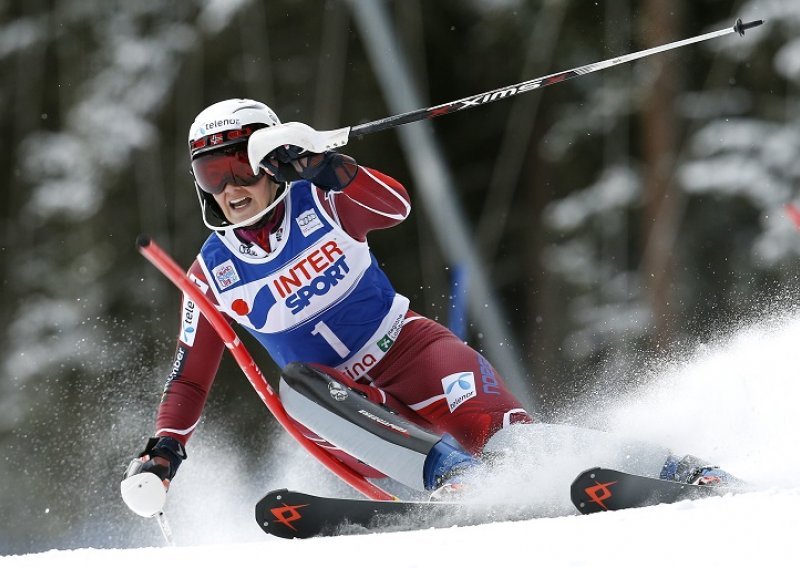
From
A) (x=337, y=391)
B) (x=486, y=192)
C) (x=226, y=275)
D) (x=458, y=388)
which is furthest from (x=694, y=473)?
(x=486, y=192)

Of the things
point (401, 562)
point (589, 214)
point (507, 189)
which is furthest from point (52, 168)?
point (401, 562)

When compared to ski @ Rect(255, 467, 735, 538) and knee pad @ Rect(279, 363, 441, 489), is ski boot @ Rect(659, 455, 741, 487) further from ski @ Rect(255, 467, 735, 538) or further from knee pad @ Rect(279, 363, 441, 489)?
knee pad @ Rect(279, 363, 441, 489)

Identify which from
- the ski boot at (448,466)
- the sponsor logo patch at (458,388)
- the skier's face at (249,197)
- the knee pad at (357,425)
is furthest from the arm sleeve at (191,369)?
the ski boot at (448,466)

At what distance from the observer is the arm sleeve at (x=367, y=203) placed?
383 cm

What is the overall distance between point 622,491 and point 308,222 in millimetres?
1454

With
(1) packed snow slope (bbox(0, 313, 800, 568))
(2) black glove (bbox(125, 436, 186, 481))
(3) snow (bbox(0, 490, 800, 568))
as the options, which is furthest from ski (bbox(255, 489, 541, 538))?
(2) black glove (bbox(125, 436, 186, 481))

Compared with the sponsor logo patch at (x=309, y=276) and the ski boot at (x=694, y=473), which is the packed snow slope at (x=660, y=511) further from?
the sponsor logo patch at (x=309, y=276)

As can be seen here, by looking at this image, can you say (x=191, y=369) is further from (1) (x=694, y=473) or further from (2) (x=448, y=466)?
(1) (x=694, y=473)

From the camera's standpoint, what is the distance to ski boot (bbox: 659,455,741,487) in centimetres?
324

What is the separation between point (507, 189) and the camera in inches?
416

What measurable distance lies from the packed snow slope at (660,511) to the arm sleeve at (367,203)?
0.92 meters

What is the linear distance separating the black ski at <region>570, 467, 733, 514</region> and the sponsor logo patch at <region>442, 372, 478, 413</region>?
95cm

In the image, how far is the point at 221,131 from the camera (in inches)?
156

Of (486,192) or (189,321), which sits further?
(486,192)
